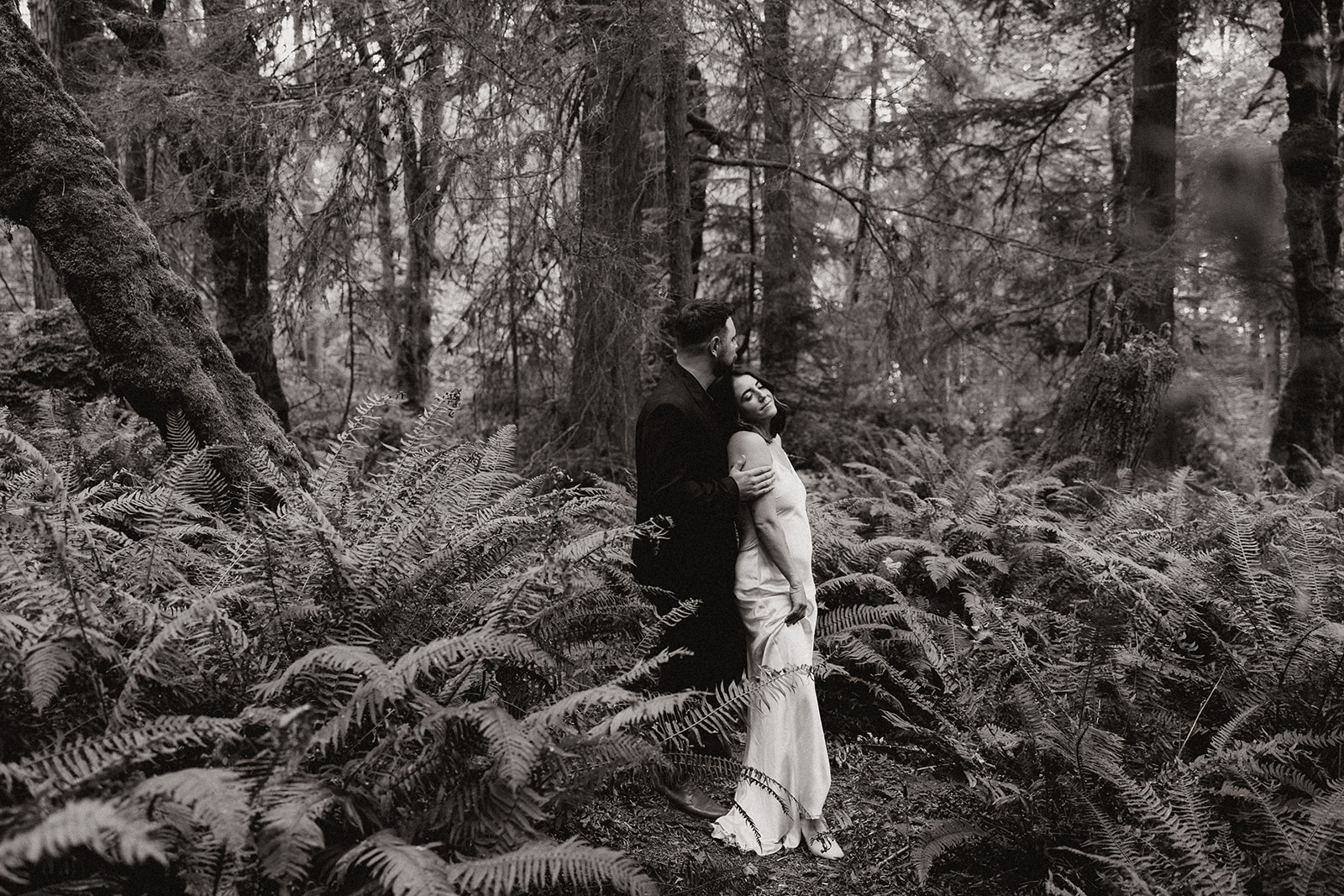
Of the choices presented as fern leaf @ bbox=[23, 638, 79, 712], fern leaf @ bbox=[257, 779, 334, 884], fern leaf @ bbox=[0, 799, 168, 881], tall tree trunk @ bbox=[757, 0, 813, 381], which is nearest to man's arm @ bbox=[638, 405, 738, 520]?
fern leaf @ bbox=[257, 779, 334, 884]

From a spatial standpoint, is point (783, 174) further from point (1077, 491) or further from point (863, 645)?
point (863, 645)

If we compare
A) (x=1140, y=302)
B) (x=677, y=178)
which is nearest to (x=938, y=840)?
(x=677, y=178)

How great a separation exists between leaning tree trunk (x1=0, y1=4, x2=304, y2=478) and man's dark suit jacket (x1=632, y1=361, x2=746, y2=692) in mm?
2190

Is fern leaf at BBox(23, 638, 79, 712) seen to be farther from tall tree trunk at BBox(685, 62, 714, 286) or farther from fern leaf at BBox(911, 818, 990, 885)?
tall tree trunk at BBox(685, 62, 714, 286)

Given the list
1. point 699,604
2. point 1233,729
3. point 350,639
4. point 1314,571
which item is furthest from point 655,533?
point 1314,571

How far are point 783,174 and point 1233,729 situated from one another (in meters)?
5.48

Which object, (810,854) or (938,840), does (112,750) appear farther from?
(938,840)

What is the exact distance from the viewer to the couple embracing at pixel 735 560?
3.85 metres

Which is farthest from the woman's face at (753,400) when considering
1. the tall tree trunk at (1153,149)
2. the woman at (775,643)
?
the tall tree trunk at (1153,149)

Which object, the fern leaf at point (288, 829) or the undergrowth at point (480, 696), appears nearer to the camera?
the fern leaf at point (288, 829)

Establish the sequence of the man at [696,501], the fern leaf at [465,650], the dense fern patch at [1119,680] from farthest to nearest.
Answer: the man at [696,501] → the dense fern patch at [1119,680] → the fern leaf at [465,650]

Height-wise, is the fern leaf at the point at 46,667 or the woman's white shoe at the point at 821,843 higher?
the fern leaf at the point at 46,667

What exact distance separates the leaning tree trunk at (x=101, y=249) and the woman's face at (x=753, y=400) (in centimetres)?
259

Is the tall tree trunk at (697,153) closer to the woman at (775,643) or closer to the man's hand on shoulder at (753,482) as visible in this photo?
the woman at (775,643)
